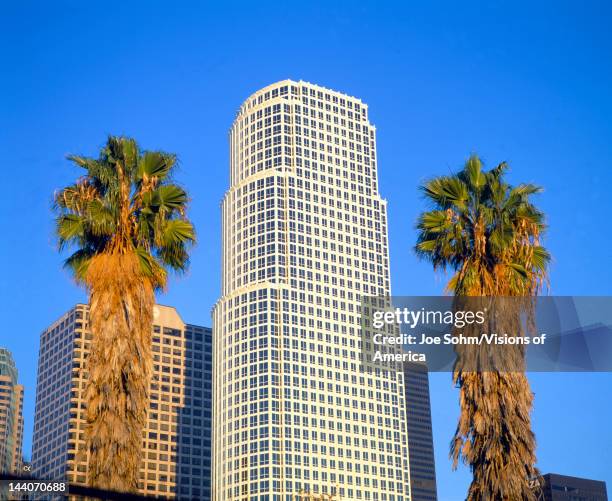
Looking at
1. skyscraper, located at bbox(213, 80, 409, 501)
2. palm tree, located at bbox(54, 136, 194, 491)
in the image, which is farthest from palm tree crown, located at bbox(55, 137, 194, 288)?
skyscraper, located at bbox(213, 80, 409, 501)

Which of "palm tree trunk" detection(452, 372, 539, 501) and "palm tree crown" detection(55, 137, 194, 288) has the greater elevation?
"palm tree crown" detection(55, 137, 194, 288)

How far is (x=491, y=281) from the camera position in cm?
3494

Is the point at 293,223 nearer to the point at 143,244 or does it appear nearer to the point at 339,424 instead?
the point at 339,424

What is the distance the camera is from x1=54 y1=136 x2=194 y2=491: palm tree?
1139 inches

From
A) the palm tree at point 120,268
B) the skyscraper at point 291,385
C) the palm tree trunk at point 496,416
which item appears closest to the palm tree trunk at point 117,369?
the palm tree at point 120,268

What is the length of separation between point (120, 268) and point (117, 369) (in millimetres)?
3342

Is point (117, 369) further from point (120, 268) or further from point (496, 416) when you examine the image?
point (496, 416)

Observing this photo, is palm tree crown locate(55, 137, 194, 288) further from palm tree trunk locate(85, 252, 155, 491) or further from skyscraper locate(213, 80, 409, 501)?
skyscraper locate(213, 80, 409, 501)

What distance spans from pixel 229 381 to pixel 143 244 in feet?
520

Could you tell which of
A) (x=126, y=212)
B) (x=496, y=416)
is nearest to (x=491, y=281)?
(x=496, y=416)

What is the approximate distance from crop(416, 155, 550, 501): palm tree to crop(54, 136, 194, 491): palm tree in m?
9.36

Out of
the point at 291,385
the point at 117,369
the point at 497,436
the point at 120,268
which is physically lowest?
the point at 497,436

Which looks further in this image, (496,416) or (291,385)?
(291,385)

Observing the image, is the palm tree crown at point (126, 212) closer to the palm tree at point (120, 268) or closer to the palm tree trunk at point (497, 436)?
the palm tree at point (120, 268)
